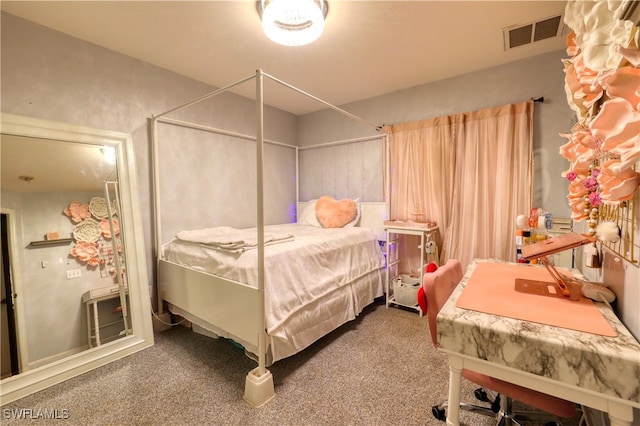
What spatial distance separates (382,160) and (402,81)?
0.84 metres

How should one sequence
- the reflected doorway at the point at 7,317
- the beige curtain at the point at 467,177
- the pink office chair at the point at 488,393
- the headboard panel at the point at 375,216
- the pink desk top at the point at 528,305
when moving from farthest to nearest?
the headboard panel at the point at 375,216, the beige curtain at the point at 467,177, the reflected doorway at the point at 7,317, the pink office chair at the point at 488,393, the pink desk top at the point at 528,305

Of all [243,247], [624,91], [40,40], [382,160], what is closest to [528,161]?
[382,160]

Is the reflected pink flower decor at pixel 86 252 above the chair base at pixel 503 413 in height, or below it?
above

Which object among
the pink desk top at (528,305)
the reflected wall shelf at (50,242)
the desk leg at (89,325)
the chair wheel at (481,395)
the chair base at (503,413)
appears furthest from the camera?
the desk leg at (89,325)

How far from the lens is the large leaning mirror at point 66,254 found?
1.68 metres

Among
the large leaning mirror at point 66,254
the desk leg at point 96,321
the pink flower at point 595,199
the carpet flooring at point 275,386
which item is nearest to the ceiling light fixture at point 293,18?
the large leaning mirror at point 66,254

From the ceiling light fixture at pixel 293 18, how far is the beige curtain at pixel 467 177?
1.59 meters

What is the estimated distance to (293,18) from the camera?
163 cm

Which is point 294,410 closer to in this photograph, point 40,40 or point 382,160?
point 382,160

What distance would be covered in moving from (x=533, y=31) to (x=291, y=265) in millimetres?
2416

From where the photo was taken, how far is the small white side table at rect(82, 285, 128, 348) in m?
1.94

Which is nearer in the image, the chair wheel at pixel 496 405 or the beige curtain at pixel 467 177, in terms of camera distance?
the chair wheel at pixel 496 405

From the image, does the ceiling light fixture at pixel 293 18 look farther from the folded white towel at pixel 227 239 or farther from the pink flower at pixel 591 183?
Result: the pink flower at pixel 591 183

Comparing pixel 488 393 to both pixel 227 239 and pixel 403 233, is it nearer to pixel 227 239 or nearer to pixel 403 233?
pixel 403 233
